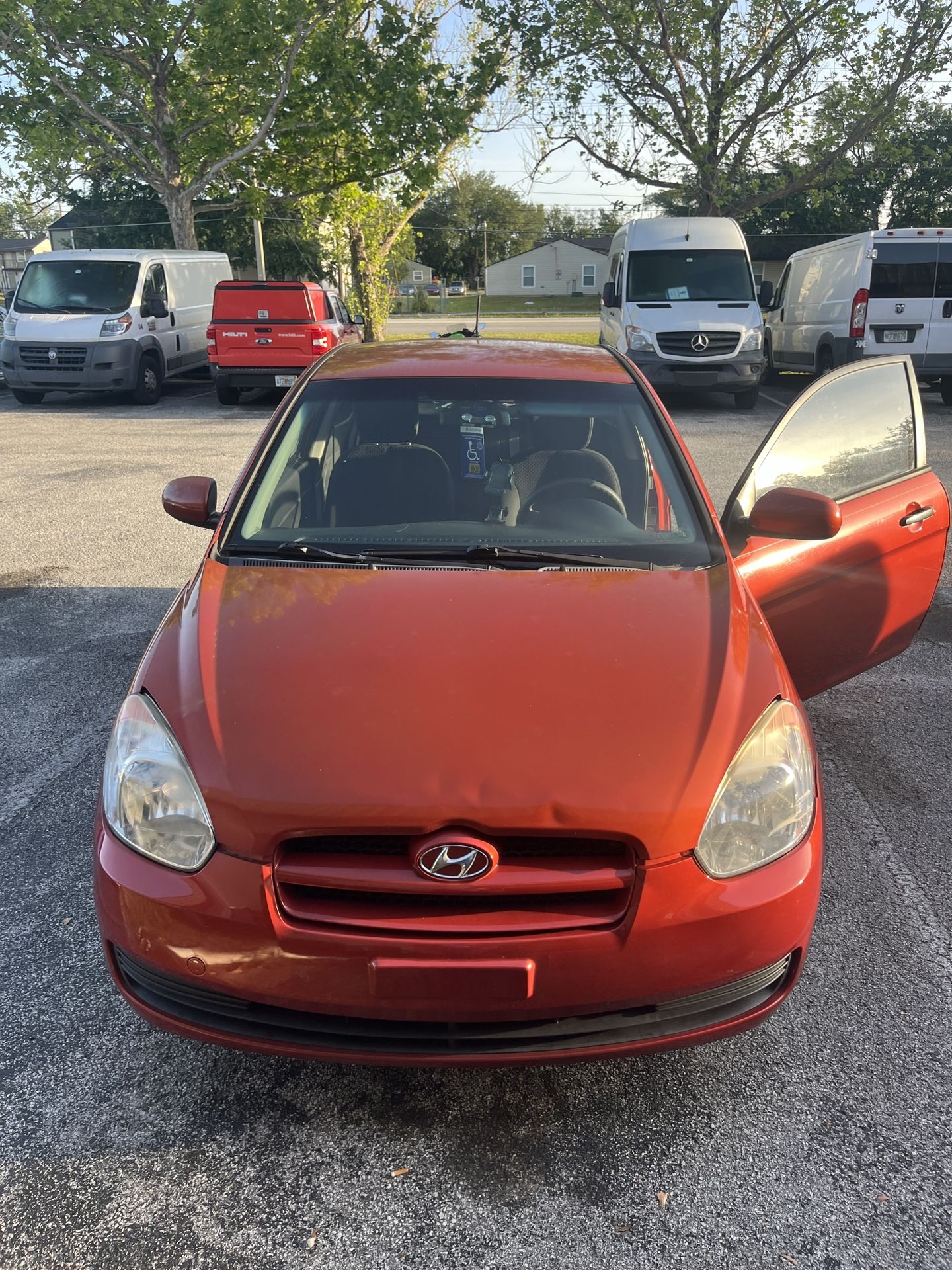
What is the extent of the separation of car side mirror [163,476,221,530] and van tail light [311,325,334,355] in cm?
1256

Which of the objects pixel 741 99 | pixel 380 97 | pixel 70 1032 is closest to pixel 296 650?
pixel 70 1032

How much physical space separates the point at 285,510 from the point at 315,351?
1307 centimetres

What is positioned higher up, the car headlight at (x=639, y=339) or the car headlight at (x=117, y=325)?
the car headlight at (x=117, y=325)

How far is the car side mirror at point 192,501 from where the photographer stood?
3492 millimetres

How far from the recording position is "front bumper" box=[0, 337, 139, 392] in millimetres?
15297

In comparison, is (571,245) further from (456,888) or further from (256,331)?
(456,888)

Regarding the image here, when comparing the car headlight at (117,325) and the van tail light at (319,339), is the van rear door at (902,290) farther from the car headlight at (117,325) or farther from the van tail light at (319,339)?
the car headlight at (117,325)

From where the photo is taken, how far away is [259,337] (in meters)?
15.4

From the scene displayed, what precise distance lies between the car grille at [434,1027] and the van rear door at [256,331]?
14254 millimetres

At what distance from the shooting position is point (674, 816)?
206 centimetres

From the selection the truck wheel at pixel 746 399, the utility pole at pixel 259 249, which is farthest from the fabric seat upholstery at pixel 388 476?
the utility pole at pixel 259 249

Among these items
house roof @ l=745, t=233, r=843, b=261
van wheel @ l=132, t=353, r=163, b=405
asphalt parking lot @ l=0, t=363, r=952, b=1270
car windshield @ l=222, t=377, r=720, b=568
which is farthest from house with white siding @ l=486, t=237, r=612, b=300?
asphalt parking lot @ l=0, t=363, r=952, b=1270

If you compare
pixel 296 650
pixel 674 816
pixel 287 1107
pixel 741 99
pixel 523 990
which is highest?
pixel 741 99

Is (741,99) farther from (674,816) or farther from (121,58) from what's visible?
(674,816)
